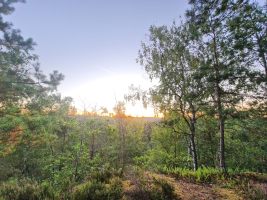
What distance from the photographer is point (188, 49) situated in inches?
493

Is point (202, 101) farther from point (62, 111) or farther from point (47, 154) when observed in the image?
point (47, 154)

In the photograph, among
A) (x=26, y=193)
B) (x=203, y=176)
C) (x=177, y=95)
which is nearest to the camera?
(x=26, y=193)

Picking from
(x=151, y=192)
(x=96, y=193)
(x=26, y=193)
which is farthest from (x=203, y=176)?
(x=26, y=193)

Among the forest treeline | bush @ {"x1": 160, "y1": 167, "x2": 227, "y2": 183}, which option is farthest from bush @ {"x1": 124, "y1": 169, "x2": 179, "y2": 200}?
bush @ {"x1": 160, "y1": 167, "x2": 227, "y2": 183}

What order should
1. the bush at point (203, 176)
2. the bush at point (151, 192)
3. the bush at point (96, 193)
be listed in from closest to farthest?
the bush at point (96, 193)
the bush at point (151, 192)
the bush at point (203, 176)

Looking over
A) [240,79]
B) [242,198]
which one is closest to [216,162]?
[240,79]

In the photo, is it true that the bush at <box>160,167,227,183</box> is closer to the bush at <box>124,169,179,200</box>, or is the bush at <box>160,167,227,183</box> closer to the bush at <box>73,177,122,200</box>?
the bush at <box>124,169,179,200</box>

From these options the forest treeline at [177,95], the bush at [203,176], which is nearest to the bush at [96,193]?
the forest treeline at [177,95]

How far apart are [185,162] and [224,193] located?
1122 centimetres

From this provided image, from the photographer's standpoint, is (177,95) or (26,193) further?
(177,95)

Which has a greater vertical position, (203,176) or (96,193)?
(96,193)

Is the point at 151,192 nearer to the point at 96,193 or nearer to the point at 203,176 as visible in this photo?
the point at 96,193

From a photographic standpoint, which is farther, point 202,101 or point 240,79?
point 202,101

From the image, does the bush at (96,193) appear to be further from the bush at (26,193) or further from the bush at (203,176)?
the bush at (203,176)
